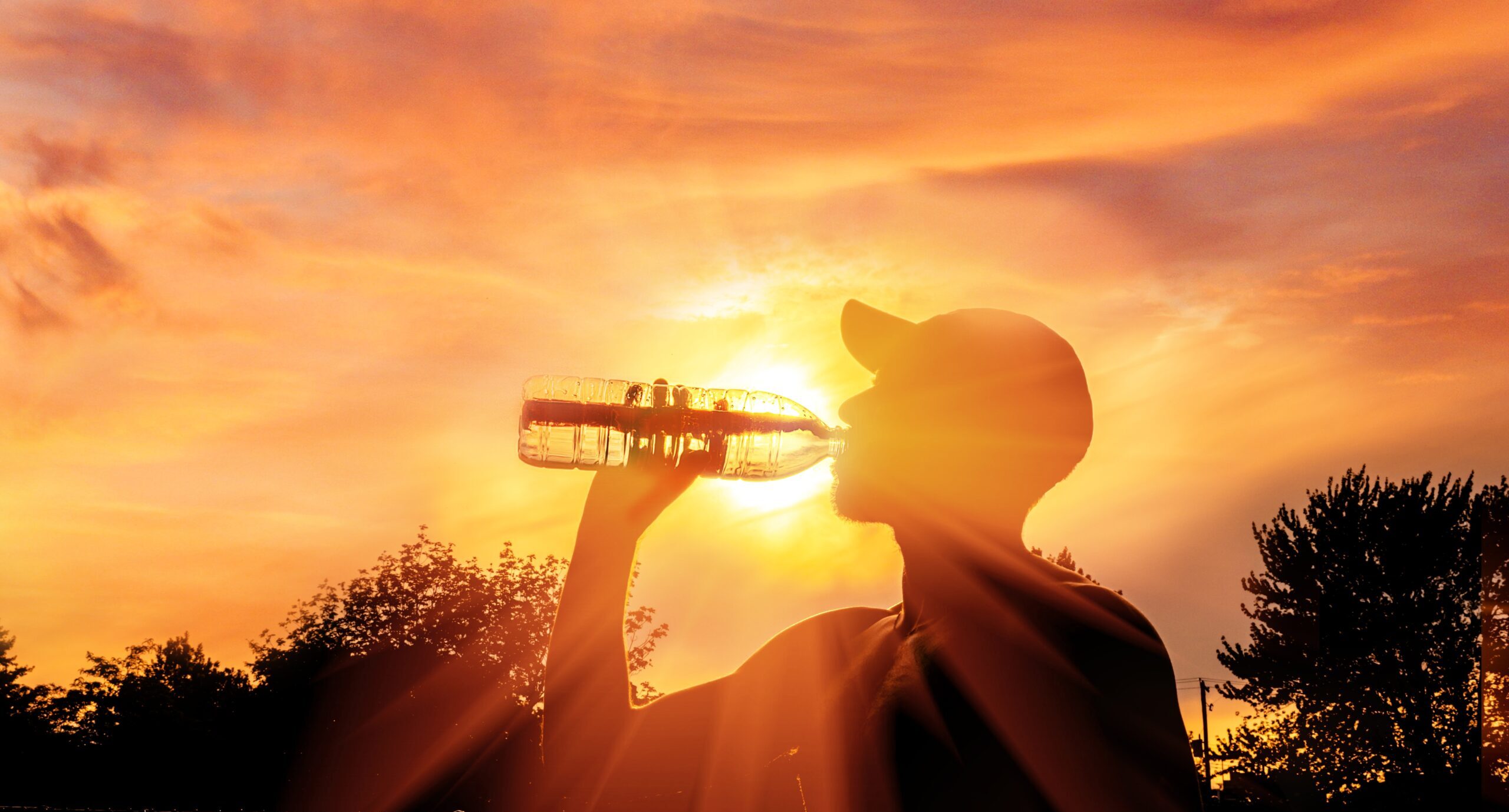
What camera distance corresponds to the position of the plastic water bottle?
9.86 ft

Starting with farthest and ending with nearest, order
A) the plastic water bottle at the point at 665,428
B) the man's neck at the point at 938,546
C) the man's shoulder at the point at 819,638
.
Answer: the plastic water bottle at the point at 665,428 < the man's shoulder at the point at 819,638 < the man's neck at the point at 938,546

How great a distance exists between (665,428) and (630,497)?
97cm

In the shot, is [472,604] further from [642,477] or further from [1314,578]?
[642,477]

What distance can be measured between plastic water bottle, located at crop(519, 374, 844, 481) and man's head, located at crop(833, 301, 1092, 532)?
658mm

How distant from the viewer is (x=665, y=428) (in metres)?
3.13

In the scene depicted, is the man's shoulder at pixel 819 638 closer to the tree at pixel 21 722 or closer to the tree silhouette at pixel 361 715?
the tree silhouette at pixel 361 715

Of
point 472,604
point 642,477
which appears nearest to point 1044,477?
point 642,477

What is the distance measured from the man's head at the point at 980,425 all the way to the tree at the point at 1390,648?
38.1 m

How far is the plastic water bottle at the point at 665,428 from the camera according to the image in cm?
301

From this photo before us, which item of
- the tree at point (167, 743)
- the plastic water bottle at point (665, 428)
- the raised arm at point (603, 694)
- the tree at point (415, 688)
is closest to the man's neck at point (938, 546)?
the raised arm at point (603, 694)

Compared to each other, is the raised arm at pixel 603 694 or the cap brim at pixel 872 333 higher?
the cap brim at pixel 872 333

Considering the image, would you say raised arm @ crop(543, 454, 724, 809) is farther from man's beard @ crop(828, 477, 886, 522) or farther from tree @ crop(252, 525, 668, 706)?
tree @ crop(252, 525, 668, 706)

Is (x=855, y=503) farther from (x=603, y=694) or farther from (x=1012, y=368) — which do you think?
(x=603, y=694)

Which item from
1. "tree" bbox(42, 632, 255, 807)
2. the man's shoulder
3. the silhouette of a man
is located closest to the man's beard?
the silhouette of a man
